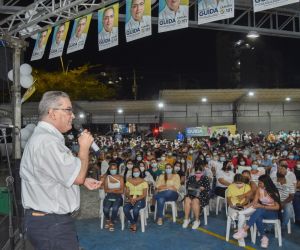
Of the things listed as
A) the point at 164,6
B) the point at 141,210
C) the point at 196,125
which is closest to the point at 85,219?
the point at 141,210

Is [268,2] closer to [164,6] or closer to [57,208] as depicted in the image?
[164,6]

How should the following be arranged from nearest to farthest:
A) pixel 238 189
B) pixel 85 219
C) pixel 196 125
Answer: pixel 238 189 < pixel 85 219 < pixel 196 125

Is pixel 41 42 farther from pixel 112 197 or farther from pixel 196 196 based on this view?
pixel 196 196

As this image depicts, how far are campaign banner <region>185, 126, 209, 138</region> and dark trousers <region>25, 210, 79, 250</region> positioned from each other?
21904 mm

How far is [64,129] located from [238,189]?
5.57 m

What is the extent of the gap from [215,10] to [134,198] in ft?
14.2

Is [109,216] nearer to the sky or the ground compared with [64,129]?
nearer to the ground

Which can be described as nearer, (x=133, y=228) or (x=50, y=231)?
(x=50, y=231)

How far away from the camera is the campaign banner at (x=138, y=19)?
306 inches

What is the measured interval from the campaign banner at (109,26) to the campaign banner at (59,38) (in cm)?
Result: 88

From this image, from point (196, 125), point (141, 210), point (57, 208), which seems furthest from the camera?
point (196, 125)

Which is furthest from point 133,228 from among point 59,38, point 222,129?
point 222,129

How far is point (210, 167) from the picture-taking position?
10680 millimetres

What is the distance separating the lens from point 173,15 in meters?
7.68
